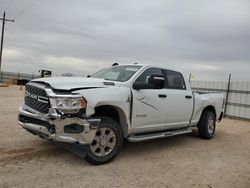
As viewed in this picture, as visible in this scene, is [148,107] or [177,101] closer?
[148,107]

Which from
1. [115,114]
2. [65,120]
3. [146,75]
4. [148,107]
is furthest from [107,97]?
[146,75]

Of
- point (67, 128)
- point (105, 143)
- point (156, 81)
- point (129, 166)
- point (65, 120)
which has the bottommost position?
point (129, 166)

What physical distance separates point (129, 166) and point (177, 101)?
7.43 feet

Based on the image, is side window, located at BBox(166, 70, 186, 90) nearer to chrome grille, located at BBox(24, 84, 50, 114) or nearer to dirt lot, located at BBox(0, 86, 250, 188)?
dirt lot, located at BBox(0, 86, 250, 188)

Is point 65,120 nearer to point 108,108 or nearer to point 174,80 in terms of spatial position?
point 108,108

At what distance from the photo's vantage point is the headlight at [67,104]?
4.50 meters

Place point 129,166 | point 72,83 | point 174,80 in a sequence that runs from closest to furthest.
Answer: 1. point 72,83
2. point 129,166
3. point 174,80

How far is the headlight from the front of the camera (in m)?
4.50

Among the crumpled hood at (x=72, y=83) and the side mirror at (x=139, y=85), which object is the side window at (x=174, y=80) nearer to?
the side mirror at (x=139, y=85)

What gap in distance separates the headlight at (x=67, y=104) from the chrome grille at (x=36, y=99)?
7.6 inches

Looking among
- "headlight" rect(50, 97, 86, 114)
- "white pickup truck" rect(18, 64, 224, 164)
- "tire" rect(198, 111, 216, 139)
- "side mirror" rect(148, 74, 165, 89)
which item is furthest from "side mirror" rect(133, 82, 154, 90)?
"tire" rect(198, 111, 216, 139)

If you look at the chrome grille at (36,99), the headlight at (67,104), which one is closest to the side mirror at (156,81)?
the headlight at (67,104)

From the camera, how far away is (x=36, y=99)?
16.3ft

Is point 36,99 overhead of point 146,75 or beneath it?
beneath
